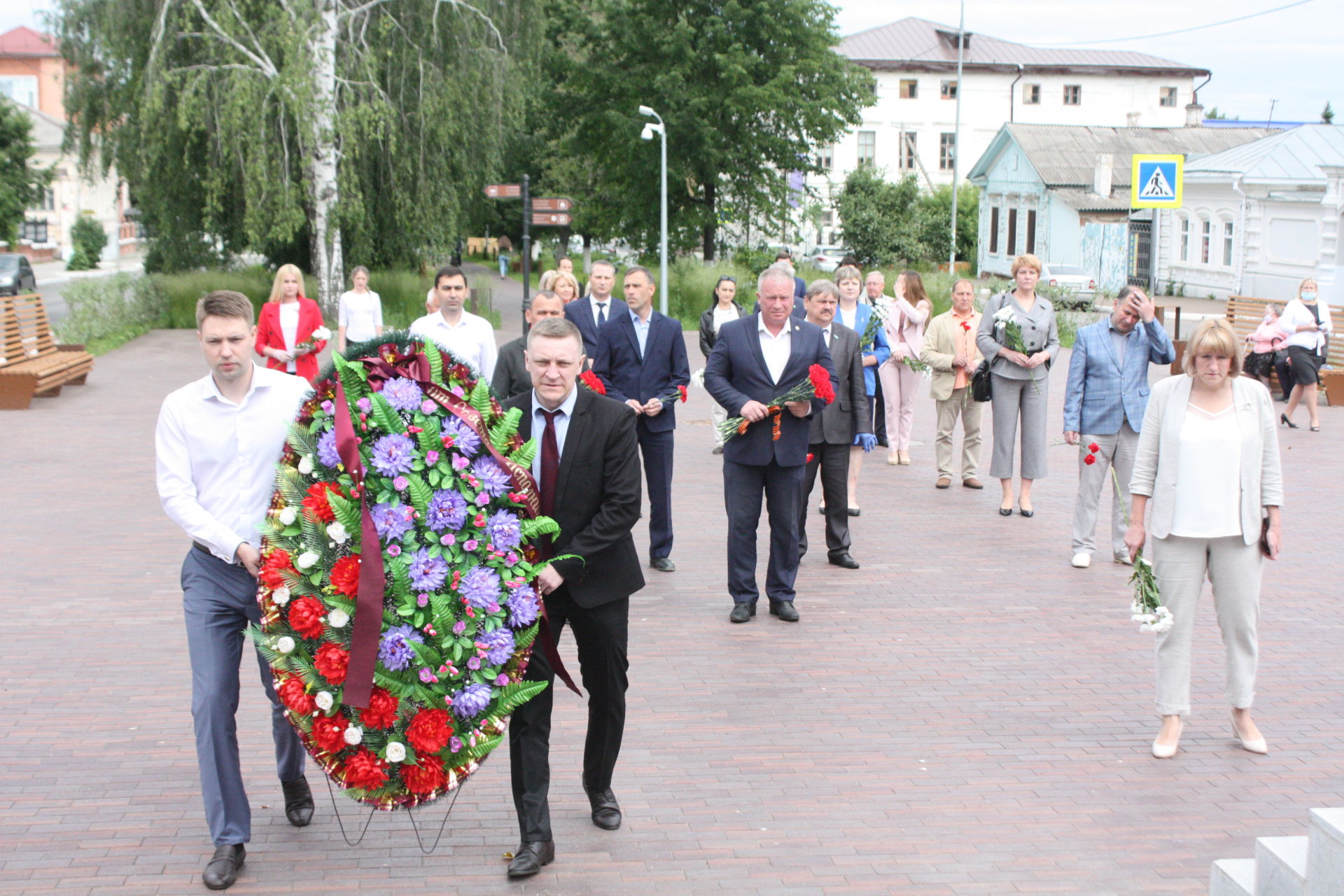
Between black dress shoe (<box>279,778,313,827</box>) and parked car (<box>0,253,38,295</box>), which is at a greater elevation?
parked car (<box>0,253,38,295</box>)

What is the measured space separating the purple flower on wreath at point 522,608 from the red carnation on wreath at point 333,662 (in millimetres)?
542

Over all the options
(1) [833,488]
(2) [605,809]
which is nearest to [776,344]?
(1) [833,488]

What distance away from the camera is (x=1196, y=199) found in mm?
43344

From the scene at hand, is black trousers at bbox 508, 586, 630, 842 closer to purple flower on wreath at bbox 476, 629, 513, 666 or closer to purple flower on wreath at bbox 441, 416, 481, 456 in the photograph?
purple flower on wreath at bbox 476, 629, 513, 666

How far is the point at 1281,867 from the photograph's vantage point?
3877 millimetres

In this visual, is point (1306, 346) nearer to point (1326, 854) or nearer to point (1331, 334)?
point (1331, 334)

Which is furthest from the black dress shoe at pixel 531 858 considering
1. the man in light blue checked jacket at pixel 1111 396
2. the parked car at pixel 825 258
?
the parked car at pixel 825 258

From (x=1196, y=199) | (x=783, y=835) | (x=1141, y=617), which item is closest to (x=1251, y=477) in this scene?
(x=1141, y=617)

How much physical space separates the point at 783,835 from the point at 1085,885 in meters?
1.08

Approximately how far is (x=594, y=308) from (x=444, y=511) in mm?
5300

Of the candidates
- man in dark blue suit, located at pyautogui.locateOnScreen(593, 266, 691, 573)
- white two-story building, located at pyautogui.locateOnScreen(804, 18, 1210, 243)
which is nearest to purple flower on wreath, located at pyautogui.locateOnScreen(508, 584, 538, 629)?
man in dark blue suit, located at pyautogui.locateOnScreen(593, 266, 691, 573)

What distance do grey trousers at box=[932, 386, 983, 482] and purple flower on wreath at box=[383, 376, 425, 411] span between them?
872 cm

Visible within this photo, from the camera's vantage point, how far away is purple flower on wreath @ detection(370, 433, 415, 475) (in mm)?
4199

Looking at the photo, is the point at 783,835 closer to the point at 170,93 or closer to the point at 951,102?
the point at 170,93
